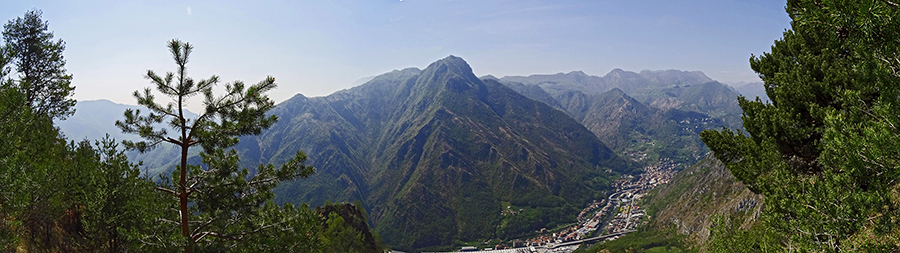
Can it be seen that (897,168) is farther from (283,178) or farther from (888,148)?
(283,178)

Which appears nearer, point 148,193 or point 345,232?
point 148,193

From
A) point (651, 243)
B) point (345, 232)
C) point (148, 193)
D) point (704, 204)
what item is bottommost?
point (651, 243)

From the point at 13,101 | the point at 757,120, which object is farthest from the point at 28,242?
the point at 757,120

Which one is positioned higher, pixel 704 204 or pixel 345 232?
pixel 345 232

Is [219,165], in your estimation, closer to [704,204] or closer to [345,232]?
[345,232]

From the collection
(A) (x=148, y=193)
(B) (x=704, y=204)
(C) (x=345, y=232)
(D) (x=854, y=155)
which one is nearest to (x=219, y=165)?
(A) (x=148, y=193)

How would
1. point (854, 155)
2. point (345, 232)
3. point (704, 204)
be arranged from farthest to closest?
point (704, 204), point (345, 232), point (854, 155)
